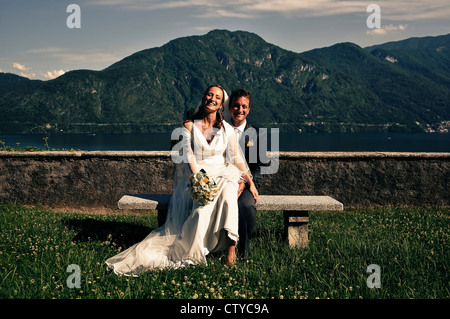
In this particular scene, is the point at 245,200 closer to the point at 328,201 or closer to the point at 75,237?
the point at 328,201

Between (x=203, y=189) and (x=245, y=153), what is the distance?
1216 millimetres

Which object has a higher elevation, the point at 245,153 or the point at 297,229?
the point at 245,153

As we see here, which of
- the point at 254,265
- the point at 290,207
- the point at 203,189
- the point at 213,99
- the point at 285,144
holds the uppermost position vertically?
the point at 213,99

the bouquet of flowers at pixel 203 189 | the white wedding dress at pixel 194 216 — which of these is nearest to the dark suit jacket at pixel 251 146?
the white wedding dress at pixel 194 216

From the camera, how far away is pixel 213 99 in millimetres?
4996

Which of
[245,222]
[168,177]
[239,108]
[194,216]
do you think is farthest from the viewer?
[168,177]

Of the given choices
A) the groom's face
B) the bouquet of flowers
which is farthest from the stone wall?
the bouquet of flowers

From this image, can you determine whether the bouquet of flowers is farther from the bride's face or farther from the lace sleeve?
the bride's face

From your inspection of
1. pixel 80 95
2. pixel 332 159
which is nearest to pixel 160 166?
pixel 332 159

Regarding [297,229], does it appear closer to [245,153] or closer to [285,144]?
[245,153]

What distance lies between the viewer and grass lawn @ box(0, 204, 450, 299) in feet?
12.3

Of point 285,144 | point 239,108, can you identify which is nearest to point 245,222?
point 239,108

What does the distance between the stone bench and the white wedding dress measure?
32 cm

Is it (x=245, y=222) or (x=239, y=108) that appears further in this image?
(x=239, y=108)
